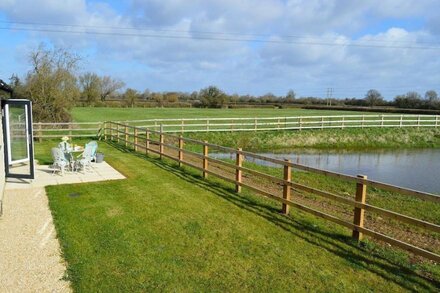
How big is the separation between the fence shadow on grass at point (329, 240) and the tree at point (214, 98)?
206ft

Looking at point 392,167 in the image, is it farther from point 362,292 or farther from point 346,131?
point 362,292

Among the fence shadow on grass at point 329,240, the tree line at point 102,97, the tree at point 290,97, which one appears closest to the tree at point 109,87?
the tree line at point 102,97

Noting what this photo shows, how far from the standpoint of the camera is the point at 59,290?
4453mm

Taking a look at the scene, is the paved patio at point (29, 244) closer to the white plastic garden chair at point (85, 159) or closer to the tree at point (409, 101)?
the white plastic garden chair at point (85, 159)

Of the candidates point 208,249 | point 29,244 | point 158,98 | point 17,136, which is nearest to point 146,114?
point 158,98

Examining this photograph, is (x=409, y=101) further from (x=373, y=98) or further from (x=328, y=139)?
(x=328, y=139)

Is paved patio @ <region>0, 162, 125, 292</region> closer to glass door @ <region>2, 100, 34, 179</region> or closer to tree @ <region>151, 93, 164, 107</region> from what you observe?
glass door @ <region>2, 100, 34, 179</region>

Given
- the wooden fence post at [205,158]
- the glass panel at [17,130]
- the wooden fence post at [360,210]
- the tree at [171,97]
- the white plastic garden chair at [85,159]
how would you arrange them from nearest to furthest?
1. the wooden fence post at [360,210]
2. the glass panel at [17,130]
3. the wooden fence post at [205,158]
4. the white plastic garden chair at [85,159]
5. the tree at [171,97]

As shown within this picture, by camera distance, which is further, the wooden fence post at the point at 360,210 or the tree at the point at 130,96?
the tree at the point at 130,96

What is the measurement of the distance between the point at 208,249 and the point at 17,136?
7.62m

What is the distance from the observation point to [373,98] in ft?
255

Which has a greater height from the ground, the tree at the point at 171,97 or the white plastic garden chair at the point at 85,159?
the tree at the point at 171,97

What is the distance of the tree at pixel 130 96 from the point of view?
70088mm

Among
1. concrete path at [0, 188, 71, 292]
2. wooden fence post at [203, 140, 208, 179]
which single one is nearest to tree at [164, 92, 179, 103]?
wooden fence post at [203, 140, 208, 179]
